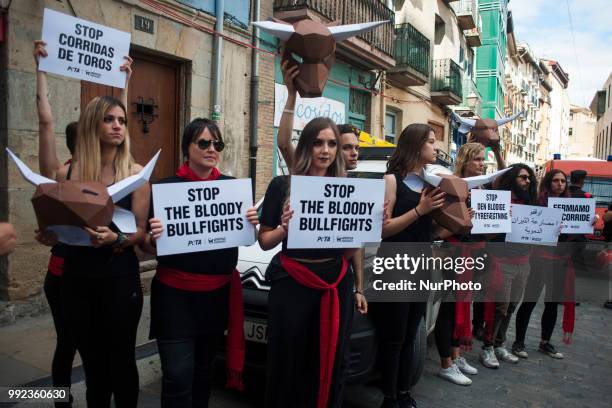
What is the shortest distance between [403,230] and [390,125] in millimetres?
13146

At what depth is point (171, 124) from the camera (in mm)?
7594

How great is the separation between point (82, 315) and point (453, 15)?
838 inches

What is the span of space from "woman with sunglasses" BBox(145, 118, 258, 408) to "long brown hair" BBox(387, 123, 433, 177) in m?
1.15

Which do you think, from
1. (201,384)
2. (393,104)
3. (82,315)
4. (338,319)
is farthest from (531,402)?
(393,104)

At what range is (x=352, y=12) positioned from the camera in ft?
38.3

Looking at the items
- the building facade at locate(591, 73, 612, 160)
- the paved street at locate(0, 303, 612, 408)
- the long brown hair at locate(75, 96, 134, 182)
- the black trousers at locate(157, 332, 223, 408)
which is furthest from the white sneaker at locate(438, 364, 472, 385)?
the building facade at locate(591, 73, 612, 160)

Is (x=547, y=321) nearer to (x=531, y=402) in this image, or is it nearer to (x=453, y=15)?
(x=531, y=402)

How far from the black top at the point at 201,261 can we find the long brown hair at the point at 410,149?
1310 millimetres

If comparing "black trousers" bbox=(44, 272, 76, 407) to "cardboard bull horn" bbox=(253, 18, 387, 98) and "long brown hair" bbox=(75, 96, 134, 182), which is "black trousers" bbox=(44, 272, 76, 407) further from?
"cardboard bull horn" bbox=(253, 18, 387, 98)

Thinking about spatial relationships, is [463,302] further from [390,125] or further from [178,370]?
[390,125]

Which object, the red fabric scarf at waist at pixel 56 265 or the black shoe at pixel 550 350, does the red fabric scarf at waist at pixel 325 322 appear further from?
the black shoe at pixel 550 350

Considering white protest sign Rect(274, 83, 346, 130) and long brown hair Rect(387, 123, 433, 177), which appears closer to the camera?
long brown hair Rect(387, 123, 433, 177)

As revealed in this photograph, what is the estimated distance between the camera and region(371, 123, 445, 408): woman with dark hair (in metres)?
3.18

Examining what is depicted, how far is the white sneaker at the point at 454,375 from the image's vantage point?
13.5 feet
